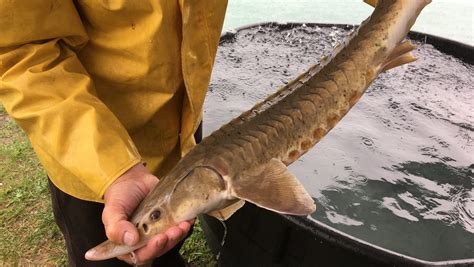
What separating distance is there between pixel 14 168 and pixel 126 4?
6.57ft

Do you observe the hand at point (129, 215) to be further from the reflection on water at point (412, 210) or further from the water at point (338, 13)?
the water at point (338, 13)

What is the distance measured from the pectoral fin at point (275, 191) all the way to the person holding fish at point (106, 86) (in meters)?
0.15

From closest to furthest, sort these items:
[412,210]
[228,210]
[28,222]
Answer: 1. [228,210]
2. [412,210]
3. [28,222]

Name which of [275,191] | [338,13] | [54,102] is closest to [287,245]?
[275,191]

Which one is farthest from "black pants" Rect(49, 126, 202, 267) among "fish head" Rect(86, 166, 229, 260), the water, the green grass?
the water

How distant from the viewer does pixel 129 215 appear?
1.04 meters

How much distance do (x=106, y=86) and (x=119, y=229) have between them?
1.64 feet

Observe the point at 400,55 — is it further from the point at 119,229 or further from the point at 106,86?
the point at 119,229

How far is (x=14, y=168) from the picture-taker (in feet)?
9.30

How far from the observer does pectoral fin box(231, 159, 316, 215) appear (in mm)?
1034

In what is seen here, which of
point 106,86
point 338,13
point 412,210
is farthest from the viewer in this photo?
point 338,13

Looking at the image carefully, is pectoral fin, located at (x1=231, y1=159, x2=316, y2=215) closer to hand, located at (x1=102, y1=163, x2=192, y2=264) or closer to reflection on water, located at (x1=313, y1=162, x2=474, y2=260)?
hand, located at (x1=102, y1=163, x2=192, y2=264)

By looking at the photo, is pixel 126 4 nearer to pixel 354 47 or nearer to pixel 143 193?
pixel 143 193

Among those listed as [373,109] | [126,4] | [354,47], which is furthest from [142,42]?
[373,109]
